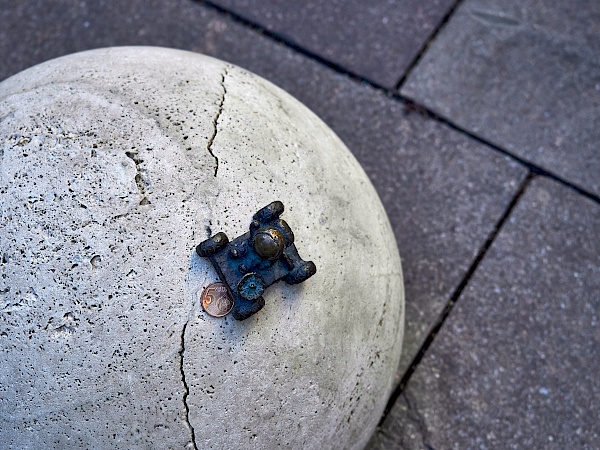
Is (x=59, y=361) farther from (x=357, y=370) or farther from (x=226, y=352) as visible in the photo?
(x=357, y=370)

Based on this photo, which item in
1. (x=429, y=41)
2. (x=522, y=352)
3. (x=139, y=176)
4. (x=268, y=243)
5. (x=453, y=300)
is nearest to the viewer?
(x=268, y=243)

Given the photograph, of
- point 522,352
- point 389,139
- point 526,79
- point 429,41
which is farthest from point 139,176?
point 526,79

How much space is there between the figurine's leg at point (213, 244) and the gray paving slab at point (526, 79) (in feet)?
6.59

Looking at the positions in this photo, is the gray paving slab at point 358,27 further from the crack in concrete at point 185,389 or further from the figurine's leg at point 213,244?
the crack in concrete at point 185,389

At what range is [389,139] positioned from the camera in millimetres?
3248

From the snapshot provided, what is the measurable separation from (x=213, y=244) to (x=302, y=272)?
26 centimetres

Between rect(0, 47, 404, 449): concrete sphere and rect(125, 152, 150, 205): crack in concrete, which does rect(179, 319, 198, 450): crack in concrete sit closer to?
rect(0, 47, 404, 449): concrete sphere

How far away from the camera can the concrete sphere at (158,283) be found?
65.7 inches

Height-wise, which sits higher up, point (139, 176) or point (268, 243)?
point (139, 176)

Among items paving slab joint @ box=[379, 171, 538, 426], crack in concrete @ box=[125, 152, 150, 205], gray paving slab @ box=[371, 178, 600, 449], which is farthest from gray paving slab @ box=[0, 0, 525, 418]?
crack in concrete @ box=[125, 152, 150, 205]

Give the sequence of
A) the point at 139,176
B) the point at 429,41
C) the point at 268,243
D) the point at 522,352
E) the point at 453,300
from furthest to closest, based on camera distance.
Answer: the point at 429,41 → the point at 453,300 → the point at 522,352 → the point at 139,176 → the point at 268,243

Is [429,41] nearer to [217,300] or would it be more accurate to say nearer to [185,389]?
[217,300]

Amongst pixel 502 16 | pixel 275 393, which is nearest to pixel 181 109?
pixel 275 393

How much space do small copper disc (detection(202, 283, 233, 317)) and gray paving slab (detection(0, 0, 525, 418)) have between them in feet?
4.72
